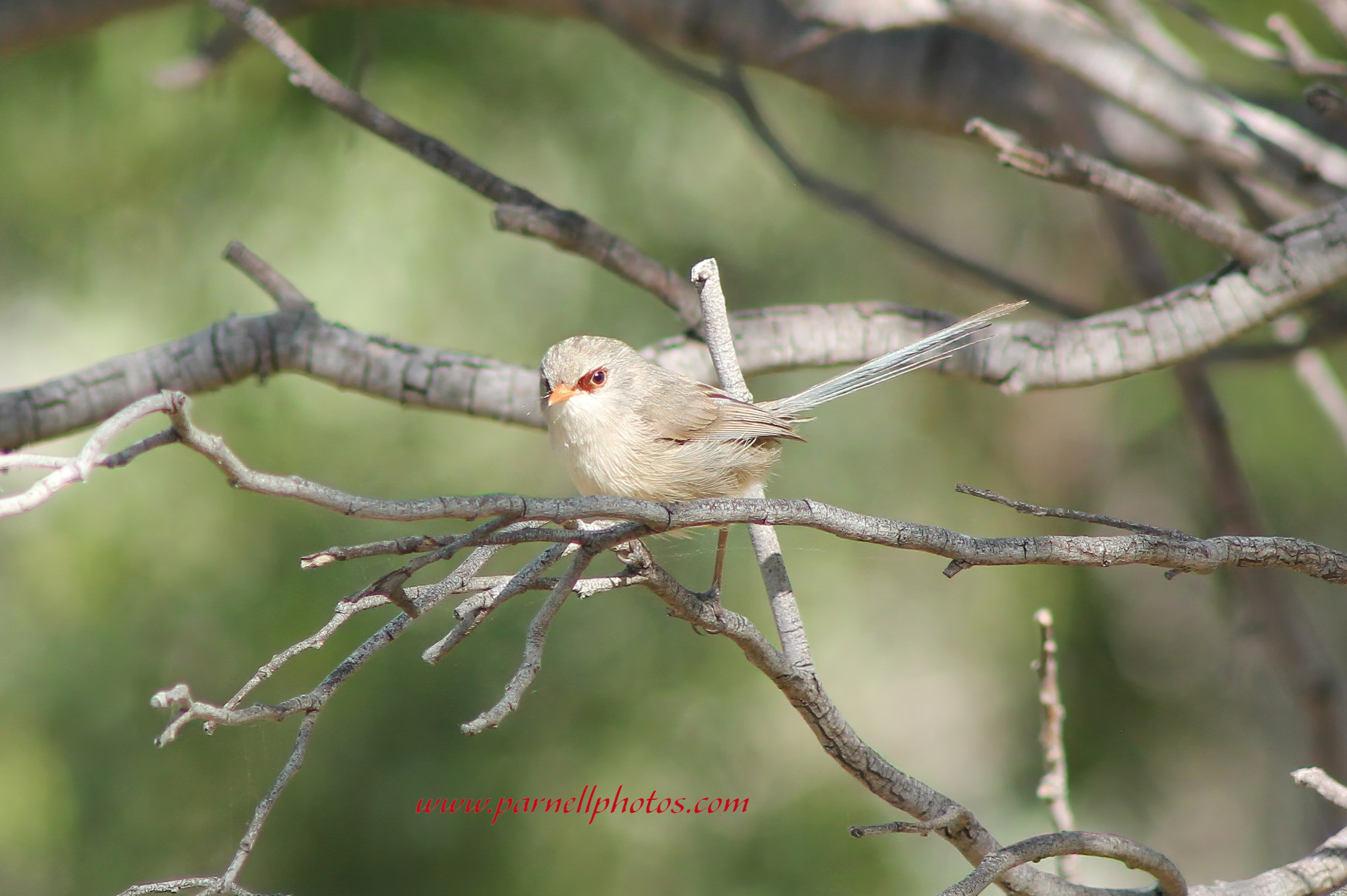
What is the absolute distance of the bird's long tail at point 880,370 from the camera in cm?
221

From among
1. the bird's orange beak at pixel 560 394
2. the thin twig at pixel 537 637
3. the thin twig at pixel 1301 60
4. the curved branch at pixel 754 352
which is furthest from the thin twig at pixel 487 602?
the thin twig at pixel 1301 60

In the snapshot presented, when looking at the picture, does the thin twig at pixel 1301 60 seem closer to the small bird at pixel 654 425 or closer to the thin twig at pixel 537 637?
the small bird at pixel 654 425

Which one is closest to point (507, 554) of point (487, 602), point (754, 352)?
point (754, 352)

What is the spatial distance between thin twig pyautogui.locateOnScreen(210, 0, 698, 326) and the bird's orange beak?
1.83 ft

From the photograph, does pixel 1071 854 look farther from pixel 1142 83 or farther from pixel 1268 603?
pixel 1268 603

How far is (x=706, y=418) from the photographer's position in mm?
2102

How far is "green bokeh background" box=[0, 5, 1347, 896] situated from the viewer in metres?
3.09

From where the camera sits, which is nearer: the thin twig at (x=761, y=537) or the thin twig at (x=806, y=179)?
the thin twig at (x=761, y=537)

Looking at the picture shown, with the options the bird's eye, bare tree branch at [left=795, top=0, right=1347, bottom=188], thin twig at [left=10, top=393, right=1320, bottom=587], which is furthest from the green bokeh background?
thin twig at [left=10, top=393, right=1320, bottom=587]

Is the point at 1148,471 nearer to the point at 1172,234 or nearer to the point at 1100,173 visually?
the point at 1172,234

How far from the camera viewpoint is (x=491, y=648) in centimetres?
316

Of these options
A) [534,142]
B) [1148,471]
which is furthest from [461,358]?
[1148,471]

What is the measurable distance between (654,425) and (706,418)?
0.12 metres

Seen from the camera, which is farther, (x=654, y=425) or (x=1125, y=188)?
(x=1125, y=188)
